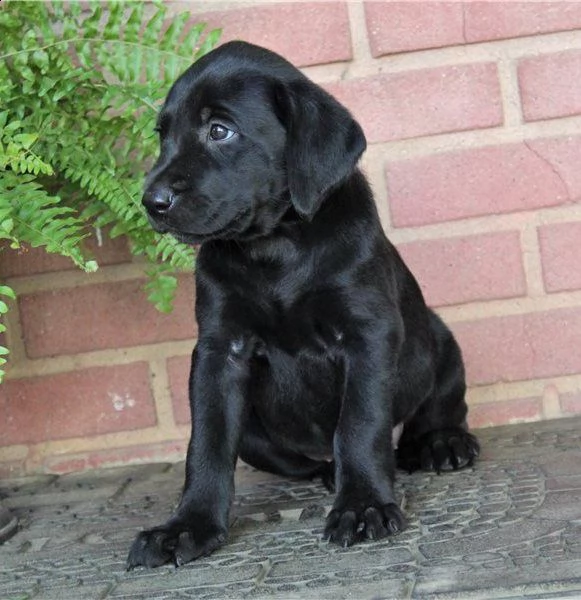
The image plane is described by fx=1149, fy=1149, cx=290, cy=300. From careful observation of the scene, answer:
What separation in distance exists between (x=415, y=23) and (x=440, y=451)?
1.08 metres

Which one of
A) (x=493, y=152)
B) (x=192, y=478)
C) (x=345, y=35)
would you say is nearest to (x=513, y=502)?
(x=192, y=478)

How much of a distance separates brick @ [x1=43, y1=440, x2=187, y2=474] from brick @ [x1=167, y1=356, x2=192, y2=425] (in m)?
0.09

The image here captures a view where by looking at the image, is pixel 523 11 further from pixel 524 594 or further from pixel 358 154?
pixel 524 594

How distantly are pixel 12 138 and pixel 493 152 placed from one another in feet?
4.06

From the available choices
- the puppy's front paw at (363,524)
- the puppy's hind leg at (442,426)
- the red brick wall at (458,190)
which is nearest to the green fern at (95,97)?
the red brick wall at (458,190)

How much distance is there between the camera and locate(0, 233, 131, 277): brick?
2953mm

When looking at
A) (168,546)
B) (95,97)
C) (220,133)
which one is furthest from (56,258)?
(168,546)

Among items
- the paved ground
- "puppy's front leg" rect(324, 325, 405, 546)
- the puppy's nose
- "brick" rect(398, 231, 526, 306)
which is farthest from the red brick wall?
the puppy's nose

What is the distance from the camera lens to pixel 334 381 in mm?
2334

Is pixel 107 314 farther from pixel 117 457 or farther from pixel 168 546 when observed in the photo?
pixel 168 546

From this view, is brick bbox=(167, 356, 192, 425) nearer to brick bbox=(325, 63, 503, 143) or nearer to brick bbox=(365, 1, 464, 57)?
brick bbox=(325, 63, 503, 143)

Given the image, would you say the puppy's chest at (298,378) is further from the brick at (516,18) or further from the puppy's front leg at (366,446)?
the brick at (516,18)

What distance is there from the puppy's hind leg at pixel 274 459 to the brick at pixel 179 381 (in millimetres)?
451

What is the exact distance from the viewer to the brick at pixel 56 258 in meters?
2.95
